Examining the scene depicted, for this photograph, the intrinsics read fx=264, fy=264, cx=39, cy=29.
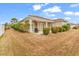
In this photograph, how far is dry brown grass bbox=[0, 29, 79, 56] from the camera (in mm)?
3297

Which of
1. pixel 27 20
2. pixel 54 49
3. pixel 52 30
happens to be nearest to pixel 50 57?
pixel 54 49

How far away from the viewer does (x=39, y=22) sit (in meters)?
3.32

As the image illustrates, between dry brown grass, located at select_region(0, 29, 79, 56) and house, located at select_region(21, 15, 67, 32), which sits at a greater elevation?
house, located at select_region(21, 15, 67, 32)

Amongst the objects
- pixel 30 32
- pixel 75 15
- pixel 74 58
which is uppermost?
pixel 75 15

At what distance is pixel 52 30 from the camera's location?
3.33m

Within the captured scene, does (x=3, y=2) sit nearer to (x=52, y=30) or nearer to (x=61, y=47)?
(x=52, y=30)

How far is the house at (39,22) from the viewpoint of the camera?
3.30 m

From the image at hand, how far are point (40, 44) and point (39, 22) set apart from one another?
277 millimetres

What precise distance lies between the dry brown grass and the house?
10 cm

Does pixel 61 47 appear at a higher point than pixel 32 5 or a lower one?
lower

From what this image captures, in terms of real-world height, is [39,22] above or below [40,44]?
above

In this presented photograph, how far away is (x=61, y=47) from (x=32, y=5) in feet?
2.10

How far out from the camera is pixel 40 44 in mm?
3316

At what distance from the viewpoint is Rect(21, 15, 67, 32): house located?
330cm
